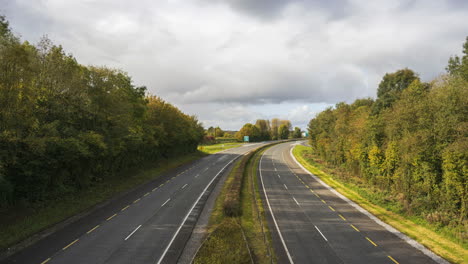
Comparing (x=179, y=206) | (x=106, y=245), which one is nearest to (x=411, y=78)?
(x=179, y=206)

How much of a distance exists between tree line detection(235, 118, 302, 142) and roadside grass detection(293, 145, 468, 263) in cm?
10952

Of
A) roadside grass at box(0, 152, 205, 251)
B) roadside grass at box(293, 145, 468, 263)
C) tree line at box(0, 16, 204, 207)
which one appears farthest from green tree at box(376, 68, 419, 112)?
roadside grass at box(0, 152, 205, 251)

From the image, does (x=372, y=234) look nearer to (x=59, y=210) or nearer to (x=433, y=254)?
(x=433, y=254)

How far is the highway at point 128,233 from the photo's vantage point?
48.5ft

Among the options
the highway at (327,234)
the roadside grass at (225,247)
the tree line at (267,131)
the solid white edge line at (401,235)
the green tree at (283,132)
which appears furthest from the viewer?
the green tree at (283,132)

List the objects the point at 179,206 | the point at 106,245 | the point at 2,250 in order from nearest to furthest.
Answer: the point at 2,250
the point at 106,245
the point at 179,206

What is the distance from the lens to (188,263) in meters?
14.3

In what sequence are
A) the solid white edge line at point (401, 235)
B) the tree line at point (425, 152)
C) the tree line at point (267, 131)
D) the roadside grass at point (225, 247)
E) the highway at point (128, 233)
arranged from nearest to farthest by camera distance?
the roadside grass at point (225, 247)
the highway at point (128, 233)
the solid white edge line at point (401, 235)
the tree line at point (425, 152)
the tree line at point (267, 131)

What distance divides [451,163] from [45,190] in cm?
3384

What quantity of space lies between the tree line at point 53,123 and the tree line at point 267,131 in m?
109

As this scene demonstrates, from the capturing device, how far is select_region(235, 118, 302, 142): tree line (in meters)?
146

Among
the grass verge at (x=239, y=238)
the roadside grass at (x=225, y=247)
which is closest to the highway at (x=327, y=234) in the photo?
the grass verge at (x=239, y=238)

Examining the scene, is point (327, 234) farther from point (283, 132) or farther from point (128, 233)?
point (283, 132)

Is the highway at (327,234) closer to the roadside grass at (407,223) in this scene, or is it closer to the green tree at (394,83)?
the roadside grass at (407,223)
